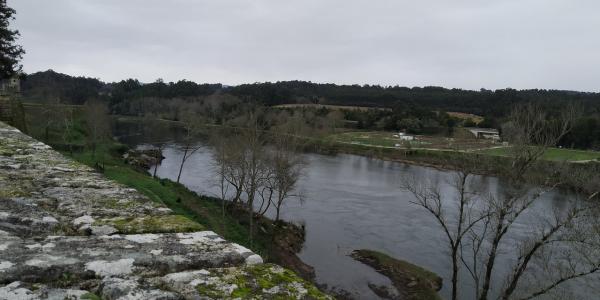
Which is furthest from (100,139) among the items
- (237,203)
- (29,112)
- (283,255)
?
(283,255)

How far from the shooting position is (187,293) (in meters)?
2.15

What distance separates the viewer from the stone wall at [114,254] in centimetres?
209

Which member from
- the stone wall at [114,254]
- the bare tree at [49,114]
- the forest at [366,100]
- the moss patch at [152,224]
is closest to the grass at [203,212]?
the stone wall at [114,254]

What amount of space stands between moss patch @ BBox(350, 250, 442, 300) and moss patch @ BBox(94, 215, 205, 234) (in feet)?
60.0

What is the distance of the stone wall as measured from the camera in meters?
2.09

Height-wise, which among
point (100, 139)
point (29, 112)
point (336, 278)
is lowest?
point (336, 278)

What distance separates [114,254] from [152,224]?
0.66m

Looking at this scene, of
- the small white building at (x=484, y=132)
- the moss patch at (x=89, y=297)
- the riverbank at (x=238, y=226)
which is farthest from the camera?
the small white building at (x=484, y=132)

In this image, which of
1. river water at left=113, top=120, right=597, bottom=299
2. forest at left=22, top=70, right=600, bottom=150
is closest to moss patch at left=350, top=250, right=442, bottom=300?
river water at left=113, top=120, right=597, bottom=299

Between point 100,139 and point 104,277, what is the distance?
2021 inches

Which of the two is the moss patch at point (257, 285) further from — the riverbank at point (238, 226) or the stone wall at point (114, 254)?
the riverbank at point (238, 226)

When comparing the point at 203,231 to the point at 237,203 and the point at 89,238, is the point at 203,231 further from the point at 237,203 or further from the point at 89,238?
the point at 237,203

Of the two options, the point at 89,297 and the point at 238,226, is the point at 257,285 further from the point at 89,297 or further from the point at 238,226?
the point at 238,226

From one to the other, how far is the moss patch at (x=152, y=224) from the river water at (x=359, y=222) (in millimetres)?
17627
